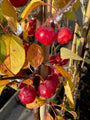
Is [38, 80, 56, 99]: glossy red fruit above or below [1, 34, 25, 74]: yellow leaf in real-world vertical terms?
below

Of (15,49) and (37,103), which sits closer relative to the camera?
(15,49)

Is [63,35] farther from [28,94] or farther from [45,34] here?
[28,94]

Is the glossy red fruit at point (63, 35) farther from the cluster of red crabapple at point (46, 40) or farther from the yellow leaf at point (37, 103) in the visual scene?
the yellow leaf at point (37, 103)

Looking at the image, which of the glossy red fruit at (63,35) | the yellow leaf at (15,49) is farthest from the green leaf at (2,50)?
the glossy red fruit at (63,35)

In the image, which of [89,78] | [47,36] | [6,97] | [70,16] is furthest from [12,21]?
[89,78]

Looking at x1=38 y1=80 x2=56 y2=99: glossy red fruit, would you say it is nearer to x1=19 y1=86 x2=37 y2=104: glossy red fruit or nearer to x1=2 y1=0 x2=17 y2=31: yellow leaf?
x1=19 y1=86 x2=37 y2=104: glossy red fruit

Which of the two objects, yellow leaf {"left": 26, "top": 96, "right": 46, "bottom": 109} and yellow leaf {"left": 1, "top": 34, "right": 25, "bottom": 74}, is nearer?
yellow leaf {"left": 1, "top": 34, "right": 25, "bottom": 74}

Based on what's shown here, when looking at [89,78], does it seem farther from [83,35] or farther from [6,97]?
[83,35]

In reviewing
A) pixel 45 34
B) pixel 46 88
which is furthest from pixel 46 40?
pixel 46 88

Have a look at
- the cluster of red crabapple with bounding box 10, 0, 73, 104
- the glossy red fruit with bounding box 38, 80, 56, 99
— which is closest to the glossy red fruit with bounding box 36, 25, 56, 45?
the cluster of red crabapple with bounding box 10, 0, 73, 104

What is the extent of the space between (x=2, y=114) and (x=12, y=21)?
116cm

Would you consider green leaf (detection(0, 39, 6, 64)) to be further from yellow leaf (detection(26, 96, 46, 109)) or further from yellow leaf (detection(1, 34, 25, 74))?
yellow leaf (detection(26, 96, 46, 109))

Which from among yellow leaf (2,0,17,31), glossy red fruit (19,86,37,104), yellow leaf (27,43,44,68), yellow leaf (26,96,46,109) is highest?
yellow leaf (2,0,17,31)

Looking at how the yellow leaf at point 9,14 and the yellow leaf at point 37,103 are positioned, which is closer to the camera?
the yellow leaf at point 9,14
